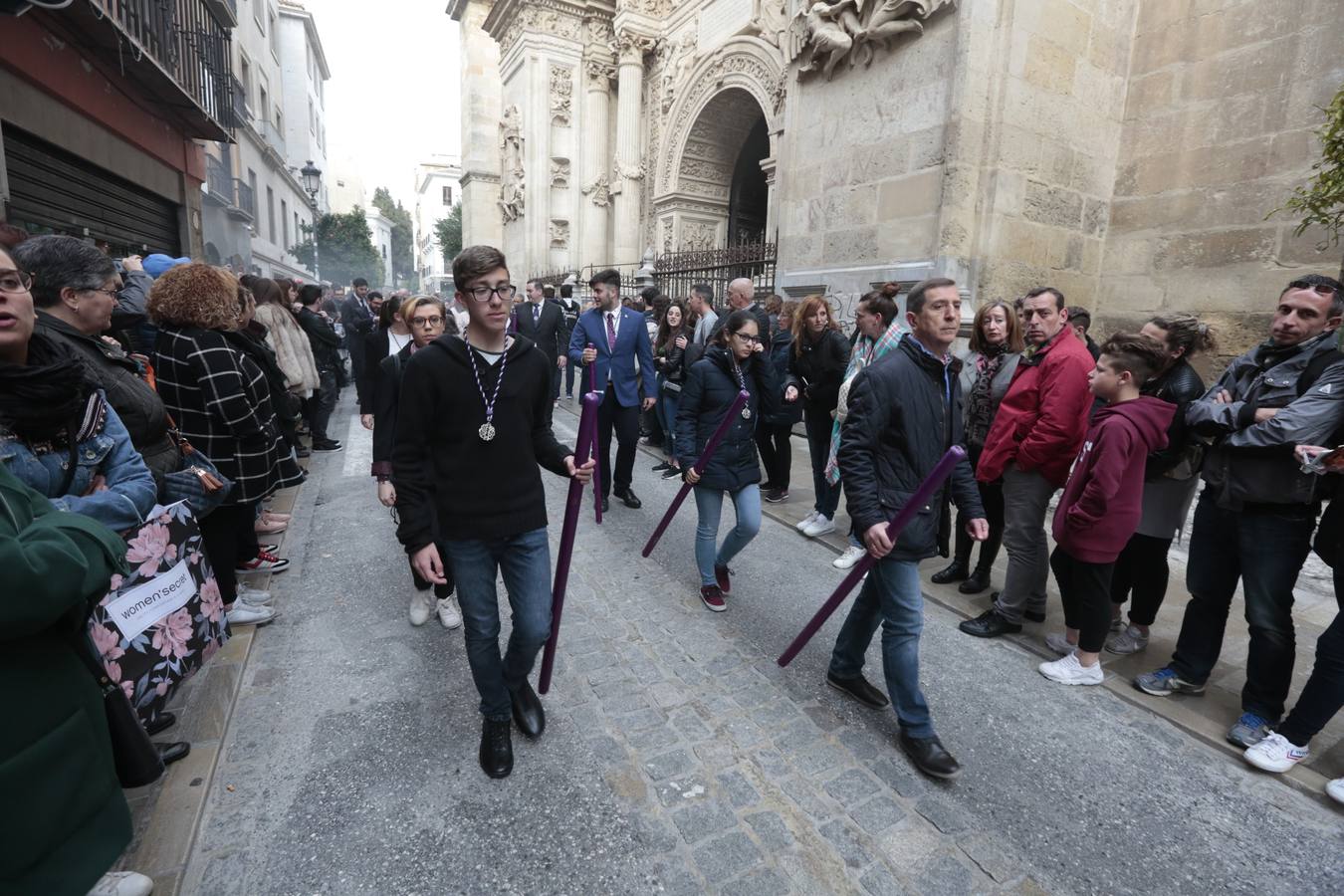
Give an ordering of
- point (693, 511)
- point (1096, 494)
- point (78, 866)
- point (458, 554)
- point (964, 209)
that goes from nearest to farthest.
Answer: point (78, 866) < point (458, 554) < point (1096, 494) < point (693, 511) < point (964, 209)

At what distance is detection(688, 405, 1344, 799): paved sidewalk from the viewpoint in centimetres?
282

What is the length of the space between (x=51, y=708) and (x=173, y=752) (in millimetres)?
1378

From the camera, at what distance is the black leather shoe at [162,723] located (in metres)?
2.58

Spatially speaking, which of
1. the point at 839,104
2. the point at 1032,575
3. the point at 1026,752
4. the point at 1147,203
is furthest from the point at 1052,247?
the point at 1026,752

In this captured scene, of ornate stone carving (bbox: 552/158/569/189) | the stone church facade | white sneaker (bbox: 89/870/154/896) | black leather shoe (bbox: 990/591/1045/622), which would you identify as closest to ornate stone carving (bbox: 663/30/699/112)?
ornate stone carving (bbox: 552/158/569/189)

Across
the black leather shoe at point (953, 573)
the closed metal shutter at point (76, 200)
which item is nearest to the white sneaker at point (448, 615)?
the black leather shoe at point (953, 573)

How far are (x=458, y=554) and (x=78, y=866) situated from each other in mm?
1252

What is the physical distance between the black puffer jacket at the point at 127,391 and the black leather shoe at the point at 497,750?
172cm

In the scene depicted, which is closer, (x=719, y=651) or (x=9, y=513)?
(x=9, y=513)

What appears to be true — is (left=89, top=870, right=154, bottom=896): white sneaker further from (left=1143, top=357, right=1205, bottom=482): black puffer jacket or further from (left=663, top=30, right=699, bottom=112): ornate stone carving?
(left=663, top=30, right=699, bottom=112): ornate stone carving

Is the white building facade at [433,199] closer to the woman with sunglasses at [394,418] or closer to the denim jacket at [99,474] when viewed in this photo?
the woman with sunglasses at [394,418]

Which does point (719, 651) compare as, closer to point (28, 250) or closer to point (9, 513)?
point (9, 513)

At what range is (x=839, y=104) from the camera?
7.66 m

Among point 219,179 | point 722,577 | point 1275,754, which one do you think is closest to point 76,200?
point 722,577
